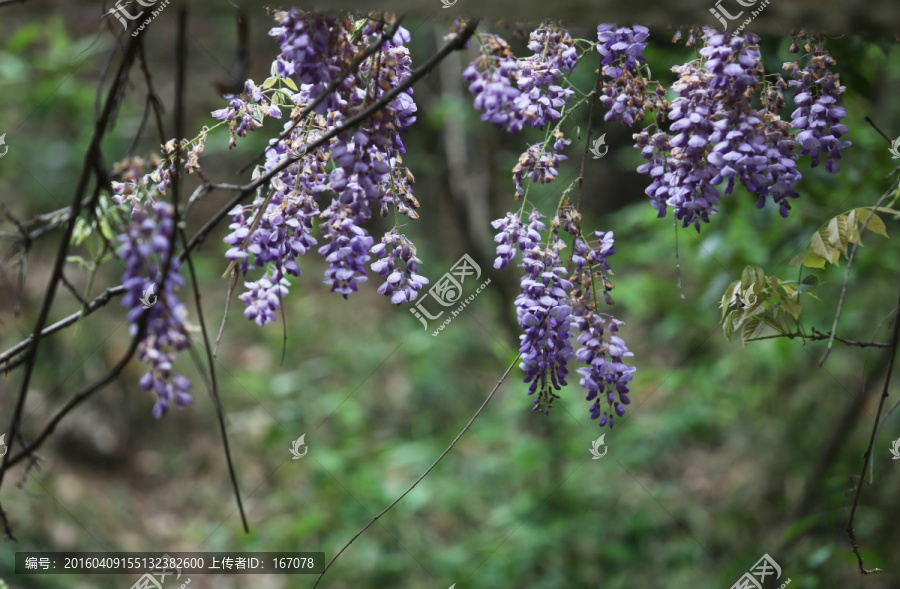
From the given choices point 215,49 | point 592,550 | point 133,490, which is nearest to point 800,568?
point 592,550

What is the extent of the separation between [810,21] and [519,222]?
666 mm

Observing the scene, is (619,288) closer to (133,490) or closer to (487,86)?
(487,86)

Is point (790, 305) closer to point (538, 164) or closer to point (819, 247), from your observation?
point (819, 247)

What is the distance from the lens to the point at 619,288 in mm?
4359

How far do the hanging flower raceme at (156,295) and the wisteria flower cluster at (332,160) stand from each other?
24 cm

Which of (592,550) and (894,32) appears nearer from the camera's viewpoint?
(894,32)

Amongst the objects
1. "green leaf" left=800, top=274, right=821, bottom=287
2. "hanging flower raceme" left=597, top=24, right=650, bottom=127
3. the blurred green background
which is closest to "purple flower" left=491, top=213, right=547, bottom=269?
"hanging flower raceme" left=597, top=24, right=650, bottom=127

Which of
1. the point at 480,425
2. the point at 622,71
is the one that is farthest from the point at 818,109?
the point at 480,425

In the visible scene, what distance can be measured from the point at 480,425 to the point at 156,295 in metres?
4.33

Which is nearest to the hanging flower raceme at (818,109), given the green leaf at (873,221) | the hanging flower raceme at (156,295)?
the green leaf at (873,221)

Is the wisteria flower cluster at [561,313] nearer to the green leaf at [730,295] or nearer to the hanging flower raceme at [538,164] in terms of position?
the hanging flower raceme at [538,164]

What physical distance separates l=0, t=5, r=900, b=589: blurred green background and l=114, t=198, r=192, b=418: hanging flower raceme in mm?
2219

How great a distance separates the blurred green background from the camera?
3.64 metres

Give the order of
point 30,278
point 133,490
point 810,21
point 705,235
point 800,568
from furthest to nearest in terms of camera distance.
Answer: point 30,278, point 133,490, point 705,235, point 800,568, point 810,21
